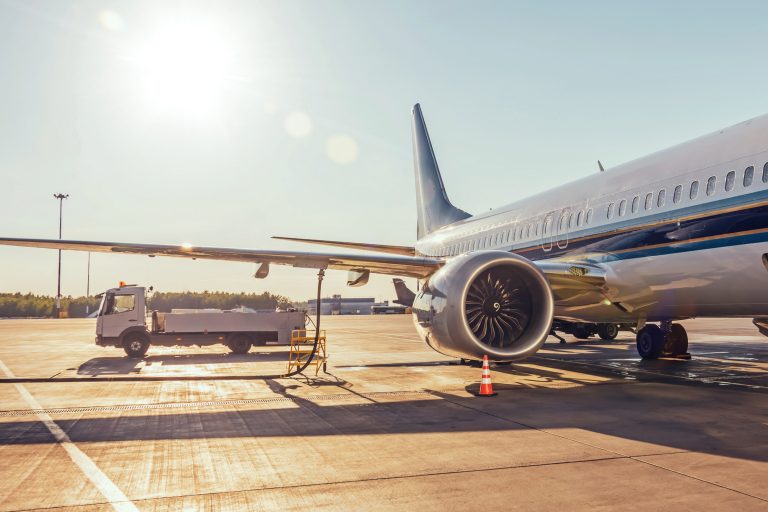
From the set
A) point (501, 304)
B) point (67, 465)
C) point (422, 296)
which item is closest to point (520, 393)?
point (501, 304)

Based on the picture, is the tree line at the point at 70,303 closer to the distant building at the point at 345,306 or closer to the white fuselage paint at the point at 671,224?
the distant building at the point at 345,306

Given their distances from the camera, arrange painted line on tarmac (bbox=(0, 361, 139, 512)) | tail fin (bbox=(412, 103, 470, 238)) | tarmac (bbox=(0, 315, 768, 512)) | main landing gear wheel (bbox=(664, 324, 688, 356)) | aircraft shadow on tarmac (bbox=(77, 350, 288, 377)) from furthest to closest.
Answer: tail fin (bbox=(412, 103, 470, 238)) → main landing gear wheel (bbox=(664, 324, 688, 356)) → aircraft shadow on tarmac (bbox=(77, 350, 288, 377)) → tarmac (bbox=(0, 315, 768, 512)) → painted line on tarmac (bbox=(0, 361, 139, 512))

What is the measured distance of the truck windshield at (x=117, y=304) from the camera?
1908cm

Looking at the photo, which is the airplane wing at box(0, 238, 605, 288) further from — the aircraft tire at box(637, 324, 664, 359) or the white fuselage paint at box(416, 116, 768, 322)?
the aircraft tire at box(637, 324, 664, 359)

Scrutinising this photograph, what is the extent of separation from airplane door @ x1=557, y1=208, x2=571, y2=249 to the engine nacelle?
9.92 feet

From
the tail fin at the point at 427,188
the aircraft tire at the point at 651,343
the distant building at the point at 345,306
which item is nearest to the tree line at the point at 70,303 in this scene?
the distant building at the point at 345,306

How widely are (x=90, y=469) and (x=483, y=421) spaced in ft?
14.9

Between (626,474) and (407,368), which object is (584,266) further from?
(626,474)

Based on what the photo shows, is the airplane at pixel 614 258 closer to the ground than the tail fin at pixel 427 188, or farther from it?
closer to the ground

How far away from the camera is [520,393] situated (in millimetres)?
10711

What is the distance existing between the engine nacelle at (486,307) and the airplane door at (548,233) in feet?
11.3

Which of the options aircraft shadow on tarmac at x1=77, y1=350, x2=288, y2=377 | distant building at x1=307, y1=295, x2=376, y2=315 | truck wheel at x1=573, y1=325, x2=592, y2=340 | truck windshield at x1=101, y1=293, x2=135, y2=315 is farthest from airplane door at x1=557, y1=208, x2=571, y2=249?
distant building at x1=307, y1=295, x2=376, y2=315

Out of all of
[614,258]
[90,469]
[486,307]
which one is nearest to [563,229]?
[614,258]

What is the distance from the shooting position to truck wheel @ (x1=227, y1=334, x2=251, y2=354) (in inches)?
790
